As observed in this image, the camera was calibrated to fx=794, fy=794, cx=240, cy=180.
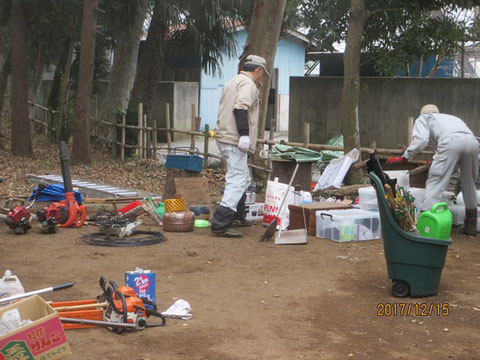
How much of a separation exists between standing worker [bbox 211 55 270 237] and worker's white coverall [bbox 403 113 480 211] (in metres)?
1.87

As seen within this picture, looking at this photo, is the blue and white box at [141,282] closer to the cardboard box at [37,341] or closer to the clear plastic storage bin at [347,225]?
the cardboard box at [37,341]

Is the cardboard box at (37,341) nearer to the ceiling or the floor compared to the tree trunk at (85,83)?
nearer to the floor

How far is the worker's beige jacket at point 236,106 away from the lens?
9.07 m

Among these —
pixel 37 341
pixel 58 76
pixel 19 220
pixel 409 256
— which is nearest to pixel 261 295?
pixel 409 256

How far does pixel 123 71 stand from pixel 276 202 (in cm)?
1333

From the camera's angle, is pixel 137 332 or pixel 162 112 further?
pixel 162 112

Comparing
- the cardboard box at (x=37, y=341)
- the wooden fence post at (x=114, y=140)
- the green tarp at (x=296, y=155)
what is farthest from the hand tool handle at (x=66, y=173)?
the wooden fence post at (x=114, y=140)

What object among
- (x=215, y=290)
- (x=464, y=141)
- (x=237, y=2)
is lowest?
(x=215, y=290)

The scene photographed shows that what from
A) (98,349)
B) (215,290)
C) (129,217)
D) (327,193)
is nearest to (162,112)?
(327,193)

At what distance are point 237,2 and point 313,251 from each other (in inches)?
579

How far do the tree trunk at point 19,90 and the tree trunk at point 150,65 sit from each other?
4.24m

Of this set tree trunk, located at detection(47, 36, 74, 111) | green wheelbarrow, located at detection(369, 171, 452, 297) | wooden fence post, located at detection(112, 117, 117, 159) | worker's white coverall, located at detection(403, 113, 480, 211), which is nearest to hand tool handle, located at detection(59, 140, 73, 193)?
worker's white coverall, located at detection(403, 113, 480, 211)

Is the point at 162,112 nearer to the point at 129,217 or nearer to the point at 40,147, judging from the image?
the point at 40,147

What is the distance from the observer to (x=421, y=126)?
30.7ft
